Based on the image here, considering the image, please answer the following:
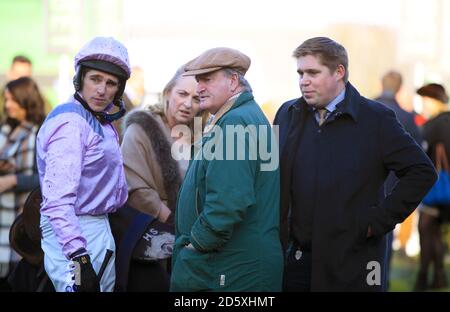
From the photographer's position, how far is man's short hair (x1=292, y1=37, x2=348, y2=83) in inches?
194

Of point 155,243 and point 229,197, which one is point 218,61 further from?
point 155,243

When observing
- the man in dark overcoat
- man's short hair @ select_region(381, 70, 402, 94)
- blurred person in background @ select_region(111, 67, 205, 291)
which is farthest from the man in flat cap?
man's short hair @ select_region(381, 70, 402, 94)

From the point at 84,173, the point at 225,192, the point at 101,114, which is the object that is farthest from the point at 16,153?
the point at 225,192

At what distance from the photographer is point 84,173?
15.2ft

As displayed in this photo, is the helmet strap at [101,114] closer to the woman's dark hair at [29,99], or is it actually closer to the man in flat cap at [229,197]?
the man in flat cap at [229,197]

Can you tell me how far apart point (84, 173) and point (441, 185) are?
239 inches

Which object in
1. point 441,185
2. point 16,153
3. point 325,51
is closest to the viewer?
point 325,51

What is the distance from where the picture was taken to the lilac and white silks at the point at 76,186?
14.7ft

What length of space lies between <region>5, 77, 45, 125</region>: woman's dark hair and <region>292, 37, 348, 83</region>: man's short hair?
9.71ft

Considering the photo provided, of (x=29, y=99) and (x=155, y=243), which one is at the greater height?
(x=29, y=99)

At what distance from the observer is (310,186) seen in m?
4.84

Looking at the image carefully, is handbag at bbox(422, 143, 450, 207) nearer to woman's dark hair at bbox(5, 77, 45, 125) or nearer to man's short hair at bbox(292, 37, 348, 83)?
woman's dark hair at bbox(5, 77, 45, 125)

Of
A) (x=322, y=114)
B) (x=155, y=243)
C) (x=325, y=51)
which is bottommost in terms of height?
(x=155, y=243)
